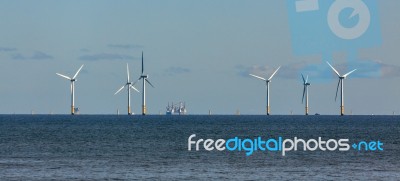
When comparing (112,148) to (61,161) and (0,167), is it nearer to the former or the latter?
(61,161)

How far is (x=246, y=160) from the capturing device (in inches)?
3784

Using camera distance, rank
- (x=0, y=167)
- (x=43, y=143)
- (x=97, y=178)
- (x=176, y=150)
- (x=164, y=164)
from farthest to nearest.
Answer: (x=43, y=143) < (x=176, y=150) < (x=164, y=164) < (x=0, y=167) < (x=97, y=178)

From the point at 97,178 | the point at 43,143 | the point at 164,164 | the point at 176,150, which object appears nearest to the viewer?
the point at 97,178

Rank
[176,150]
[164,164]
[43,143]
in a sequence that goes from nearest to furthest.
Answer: [164,164] < [176,150] < [43,143]

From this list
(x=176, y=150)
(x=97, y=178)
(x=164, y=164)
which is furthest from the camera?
(x=176, y=150)

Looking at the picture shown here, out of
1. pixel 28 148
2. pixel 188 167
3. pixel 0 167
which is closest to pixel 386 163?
pixel 188 167

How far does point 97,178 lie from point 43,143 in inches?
2430

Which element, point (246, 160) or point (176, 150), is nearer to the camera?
point (246, 160)

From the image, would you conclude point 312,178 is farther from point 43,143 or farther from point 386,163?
point 43,143

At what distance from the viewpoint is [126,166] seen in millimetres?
88812

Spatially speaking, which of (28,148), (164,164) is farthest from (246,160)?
(28,148)

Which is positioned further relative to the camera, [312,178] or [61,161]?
[61,161]

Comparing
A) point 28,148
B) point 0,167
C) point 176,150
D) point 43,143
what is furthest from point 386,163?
point 43,143

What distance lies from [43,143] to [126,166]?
4986 cm
